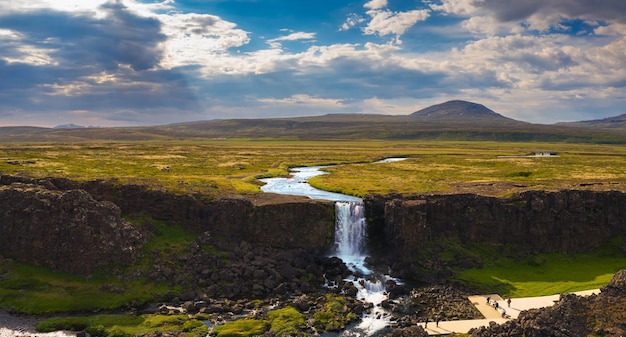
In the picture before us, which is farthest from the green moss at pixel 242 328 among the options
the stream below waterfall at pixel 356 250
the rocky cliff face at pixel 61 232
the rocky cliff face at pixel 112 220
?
the rocky cliff face at pixel 61 232

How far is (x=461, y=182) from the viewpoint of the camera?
110 metres

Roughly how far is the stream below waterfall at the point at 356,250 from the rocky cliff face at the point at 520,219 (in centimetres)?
361

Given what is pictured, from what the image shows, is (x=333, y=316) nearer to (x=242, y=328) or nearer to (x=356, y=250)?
(x=242, y=328)

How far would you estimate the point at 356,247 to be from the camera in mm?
81062

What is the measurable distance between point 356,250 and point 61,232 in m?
48.9

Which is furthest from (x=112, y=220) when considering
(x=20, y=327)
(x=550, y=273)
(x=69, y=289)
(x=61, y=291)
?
(x=550, y=273)

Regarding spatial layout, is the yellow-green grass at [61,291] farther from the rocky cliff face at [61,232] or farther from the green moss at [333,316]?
the green moss at [333,316]

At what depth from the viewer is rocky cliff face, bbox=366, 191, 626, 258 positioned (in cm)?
8106

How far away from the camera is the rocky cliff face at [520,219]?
266ft

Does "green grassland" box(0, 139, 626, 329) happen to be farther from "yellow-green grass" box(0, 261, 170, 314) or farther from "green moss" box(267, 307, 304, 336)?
"green moss" box(267, 307, 304, 336)

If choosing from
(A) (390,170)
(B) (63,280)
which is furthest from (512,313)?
(A) (390,170)

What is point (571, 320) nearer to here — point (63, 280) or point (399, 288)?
point (399, 288)

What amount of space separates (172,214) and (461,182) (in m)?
68.8

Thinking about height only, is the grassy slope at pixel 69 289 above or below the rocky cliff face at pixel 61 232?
below
